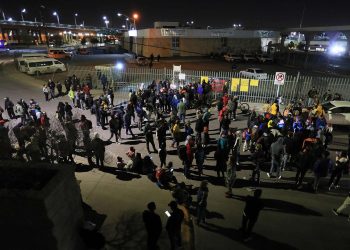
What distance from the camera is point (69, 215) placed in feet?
19.1

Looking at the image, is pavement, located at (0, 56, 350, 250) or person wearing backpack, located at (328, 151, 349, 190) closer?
pavement, located at (0, 56, 350, 250)

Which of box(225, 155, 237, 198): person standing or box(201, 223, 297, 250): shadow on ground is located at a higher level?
box(225, 155, 237, 198): person standing

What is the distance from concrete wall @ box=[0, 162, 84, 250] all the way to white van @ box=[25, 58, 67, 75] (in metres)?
28.1

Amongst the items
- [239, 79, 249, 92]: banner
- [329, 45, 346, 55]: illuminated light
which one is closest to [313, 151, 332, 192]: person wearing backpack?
[239, 79, 249, 92]: banner

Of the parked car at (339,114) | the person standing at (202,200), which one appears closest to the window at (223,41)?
the parked car at (339,114)

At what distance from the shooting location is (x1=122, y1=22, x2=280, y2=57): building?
158 ft

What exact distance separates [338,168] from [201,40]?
4431 cm

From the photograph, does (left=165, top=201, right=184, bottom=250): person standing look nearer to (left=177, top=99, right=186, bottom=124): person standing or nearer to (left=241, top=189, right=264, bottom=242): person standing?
(left=241, top=189, right=264, bottom=242): person standing

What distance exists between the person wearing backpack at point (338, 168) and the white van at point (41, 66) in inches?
1175

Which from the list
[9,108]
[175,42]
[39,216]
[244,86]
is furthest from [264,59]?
[39,216]

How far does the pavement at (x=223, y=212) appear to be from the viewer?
7.04 meters

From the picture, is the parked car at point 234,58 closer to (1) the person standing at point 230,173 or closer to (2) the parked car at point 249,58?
(2) the parked car at point 249,58

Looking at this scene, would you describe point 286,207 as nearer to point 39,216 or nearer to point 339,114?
point 39,216

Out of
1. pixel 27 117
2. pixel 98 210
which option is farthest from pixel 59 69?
pixel 98 210
